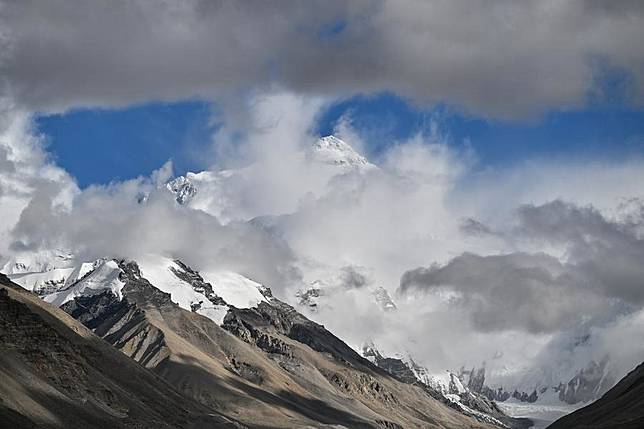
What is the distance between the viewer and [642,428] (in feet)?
634

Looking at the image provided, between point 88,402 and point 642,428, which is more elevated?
point 642,428

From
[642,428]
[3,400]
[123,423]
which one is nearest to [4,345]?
[123,423]

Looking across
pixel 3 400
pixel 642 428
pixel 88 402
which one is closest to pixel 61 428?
pixel 3 400

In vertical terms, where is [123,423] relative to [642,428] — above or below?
below

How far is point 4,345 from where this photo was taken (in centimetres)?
19462

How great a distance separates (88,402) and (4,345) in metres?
18.1

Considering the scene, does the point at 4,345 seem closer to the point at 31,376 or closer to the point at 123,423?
the point at 31,376

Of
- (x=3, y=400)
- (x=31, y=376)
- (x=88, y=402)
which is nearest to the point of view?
(x=3, y=400)

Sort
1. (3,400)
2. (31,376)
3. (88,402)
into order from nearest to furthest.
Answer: (3,400), (31,376), (88,402)

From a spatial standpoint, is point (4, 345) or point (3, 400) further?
point (4, 345)

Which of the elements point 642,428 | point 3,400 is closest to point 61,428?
point 3,400

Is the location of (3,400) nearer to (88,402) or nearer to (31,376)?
(31,376)

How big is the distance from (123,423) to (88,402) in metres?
7.36

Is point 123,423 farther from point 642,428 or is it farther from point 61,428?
point 642,428
